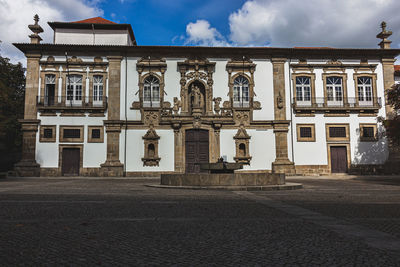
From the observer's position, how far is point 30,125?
23938 millimetres

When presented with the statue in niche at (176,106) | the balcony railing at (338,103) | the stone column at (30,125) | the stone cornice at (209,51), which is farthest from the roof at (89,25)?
the balcony railing at (338,103)

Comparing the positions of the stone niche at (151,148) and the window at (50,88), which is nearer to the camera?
the stone niche at (151,148)

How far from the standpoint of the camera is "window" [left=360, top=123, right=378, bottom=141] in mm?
25359

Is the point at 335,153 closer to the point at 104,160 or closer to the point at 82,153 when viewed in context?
the point at 104,160

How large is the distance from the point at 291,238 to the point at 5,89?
2275cm

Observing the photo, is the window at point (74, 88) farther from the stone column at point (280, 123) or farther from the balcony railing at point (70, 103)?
the stone column at point (280, 123)

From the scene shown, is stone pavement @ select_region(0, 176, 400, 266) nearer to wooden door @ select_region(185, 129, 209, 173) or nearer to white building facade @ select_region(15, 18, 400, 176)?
white building facade @ select_region(15, 18, 400, 176)

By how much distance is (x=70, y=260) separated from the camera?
332 centimetres

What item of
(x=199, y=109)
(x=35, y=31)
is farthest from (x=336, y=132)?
(x=35, y=31)

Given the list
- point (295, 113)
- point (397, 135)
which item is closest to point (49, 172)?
point (295, 113)

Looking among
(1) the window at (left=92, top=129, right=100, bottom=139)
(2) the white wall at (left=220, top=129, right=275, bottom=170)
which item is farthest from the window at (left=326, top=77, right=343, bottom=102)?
(1) the window at (left=92, top=129, right=100, bottom=139)

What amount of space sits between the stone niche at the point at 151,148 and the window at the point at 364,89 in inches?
678

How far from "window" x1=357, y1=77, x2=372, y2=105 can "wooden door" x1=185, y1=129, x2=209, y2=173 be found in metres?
13.5

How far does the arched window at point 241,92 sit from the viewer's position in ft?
83.3
